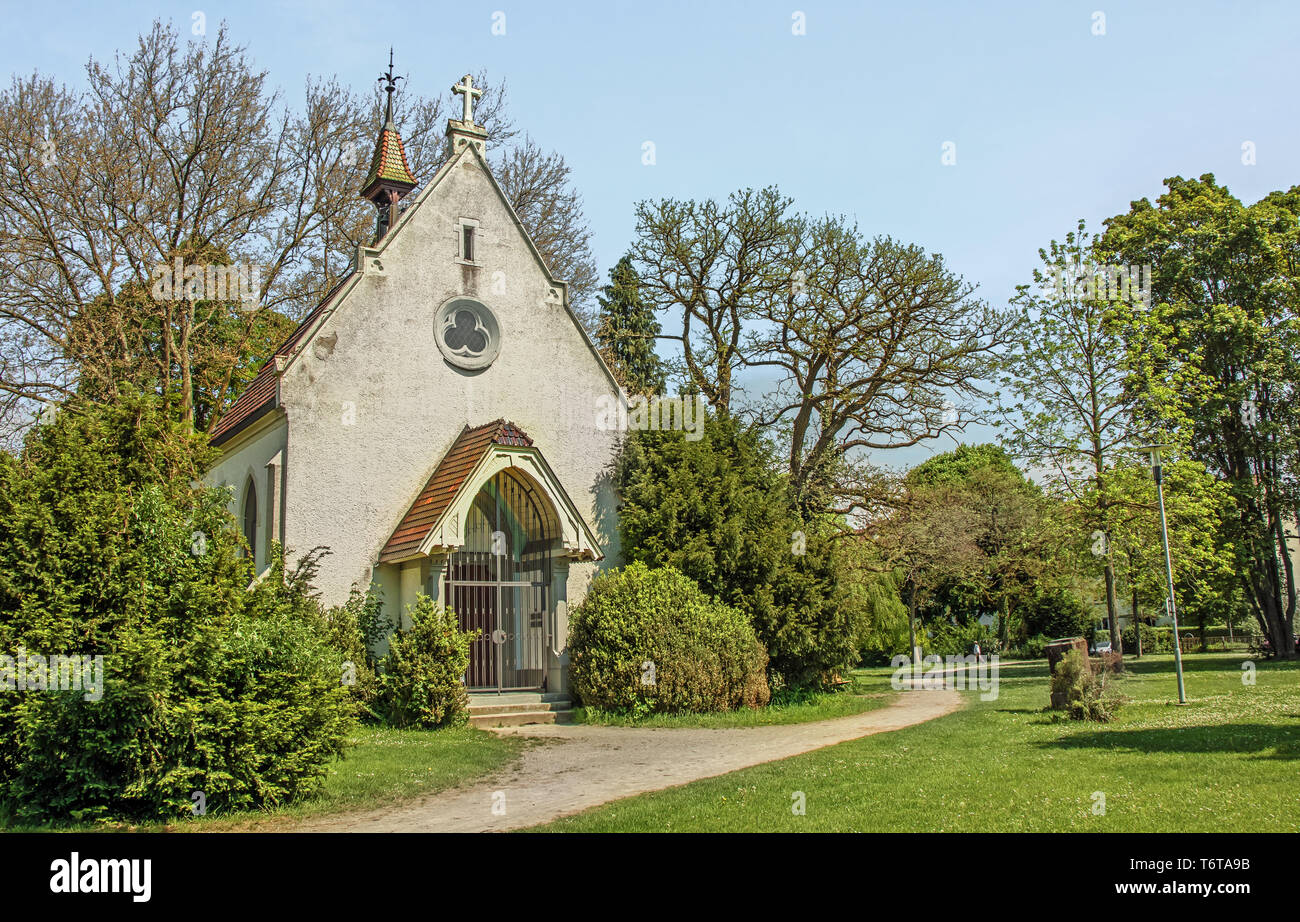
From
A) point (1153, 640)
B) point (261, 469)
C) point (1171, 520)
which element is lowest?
point (1153, 640)

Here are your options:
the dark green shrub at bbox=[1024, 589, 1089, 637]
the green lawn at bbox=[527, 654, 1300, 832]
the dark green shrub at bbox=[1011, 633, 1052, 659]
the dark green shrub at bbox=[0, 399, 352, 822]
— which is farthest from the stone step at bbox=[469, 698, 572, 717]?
the dark green shrub at bbox=[1024, 589, 1089, 637]

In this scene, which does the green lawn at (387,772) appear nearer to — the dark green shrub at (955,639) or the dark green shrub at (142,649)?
the dark green shrub at (142,649)

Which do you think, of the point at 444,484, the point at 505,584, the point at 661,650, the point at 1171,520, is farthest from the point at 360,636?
the point at 1171,520

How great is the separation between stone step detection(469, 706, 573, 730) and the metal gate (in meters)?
1.29

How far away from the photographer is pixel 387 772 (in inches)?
466

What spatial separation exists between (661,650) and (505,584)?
4.02m

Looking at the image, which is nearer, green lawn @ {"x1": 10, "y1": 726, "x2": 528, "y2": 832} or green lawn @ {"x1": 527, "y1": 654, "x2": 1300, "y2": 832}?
green lawn @ {"x1": 527, "y1": 654, "x2": 1300, "y2": 832}

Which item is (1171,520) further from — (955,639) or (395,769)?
(395,769)

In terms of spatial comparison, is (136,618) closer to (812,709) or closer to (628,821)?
(628,821)

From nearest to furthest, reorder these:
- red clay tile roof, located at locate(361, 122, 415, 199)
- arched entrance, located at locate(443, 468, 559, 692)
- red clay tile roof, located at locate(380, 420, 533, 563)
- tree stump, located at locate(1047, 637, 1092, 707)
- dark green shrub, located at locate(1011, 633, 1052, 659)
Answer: tree stump, located at locate(1047, 637, 1092, 707) → red clay tile roof, located at locate(380, 420, 533, 563) → arched entrance, located at locate(443, 468, 559, 692) → red clay tile roof, located at locate(361, 122, 415, 199) → dark green shrub, located at locate(1011, 633, 1052, 659)

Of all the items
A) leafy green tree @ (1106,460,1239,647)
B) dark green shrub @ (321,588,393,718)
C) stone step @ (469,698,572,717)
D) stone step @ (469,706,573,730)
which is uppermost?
leafy green tree @ (1106,460,1239,647)

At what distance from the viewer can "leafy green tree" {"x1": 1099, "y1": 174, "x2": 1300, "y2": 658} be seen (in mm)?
31953

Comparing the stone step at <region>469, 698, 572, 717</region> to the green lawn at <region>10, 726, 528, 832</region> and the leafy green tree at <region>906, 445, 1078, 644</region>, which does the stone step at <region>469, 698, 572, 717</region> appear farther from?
the leafy green tree at <region>906, 445, 1078, 644</region>

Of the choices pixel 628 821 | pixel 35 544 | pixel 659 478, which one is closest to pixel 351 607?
pixel 659 478
